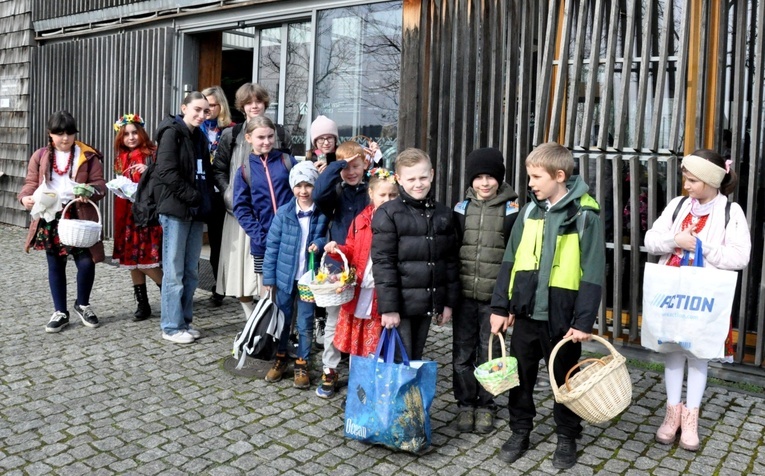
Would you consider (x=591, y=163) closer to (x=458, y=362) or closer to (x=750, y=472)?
(x=458, y=362)

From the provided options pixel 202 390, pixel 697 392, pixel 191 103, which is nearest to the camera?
pixel 697 392

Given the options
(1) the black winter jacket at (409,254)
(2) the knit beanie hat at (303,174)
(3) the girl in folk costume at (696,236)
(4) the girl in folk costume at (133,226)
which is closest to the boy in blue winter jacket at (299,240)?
(2) the knit beanie hat at (303,174)

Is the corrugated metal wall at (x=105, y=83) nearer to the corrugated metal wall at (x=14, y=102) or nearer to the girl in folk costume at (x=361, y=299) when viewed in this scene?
the corrugated metal wall at (x=14, y=102)

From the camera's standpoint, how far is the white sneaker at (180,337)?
6.02 meters

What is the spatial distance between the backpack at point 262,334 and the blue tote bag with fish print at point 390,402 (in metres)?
1.06

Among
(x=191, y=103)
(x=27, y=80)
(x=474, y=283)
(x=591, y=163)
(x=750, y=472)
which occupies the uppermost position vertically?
(x=27, y=80)

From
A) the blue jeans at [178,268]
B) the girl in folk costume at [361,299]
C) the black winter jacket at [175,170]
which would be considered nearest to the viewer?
the girl in folk costume at [361,299]

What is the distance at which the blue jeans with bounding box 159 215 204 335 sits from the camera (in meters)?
5.95

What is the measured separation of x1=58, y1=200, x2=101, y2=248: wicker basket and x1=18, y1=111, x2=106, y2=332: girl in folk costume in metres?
0.19

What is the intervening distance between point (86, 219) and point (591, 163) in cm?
415

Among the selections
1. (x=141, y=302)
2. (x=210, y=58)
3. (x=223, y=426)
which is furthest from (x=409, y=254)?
Answer: (x=210, y=58)

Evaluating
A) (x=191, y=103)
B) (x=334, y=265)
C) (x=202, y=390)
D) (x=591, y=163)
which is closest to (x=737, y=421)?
(x=591, y=163)

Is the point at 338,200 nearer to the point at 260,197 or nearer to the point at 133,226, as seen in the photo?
the point at 260,197

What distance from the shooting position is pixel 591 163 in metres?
6.03
